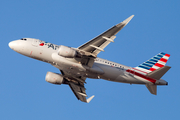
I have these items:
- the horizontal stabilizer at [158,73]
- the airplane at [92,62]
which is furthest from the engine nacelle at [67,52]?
the horizontal stabilizer at [158,73]

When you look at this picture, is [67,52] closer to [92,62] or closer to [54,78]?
[92,62]

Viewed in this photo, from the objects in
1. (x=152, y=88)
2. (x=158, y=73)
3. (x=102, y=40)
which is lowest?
(x=152, y=88)

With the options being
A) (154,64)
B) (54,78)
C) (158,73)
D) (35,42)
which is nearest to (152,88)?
(158,73)

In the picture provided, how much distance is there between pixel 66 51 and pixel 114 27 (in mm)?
7958

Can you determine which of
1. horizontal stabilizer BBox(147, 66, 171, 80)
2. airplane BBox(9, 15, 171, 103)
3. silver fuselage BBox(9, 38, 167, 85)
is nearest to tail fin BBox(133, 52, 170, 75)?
airplane BBox(9, 15, 171, 103)

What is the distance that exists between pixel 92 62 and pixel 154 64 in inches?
504

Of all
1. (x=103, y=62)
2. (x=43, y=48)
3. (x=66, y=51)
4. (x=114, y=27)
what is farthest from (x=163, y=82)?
(x=43, y=48)

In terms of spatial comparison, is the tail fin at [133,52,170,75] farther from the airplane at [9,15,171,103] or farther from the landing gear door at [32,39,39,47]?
the landing gear door at [32,39,39,47]

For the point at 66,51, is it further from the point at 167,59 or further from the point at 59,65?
the point at 167,59

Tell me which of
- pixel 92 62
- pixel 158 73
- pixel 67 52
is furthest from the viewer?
pixel 158 73

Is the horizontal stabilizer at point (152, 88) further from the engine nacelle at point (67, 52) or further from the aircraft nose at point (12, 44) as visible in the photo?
the aircraft nose at point (12, 44)

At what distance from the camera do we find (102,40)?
3434 cm

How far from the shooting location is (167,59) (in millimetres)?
43719

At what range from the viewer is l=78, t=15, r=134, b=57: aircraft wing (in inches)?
Answer: 1276
